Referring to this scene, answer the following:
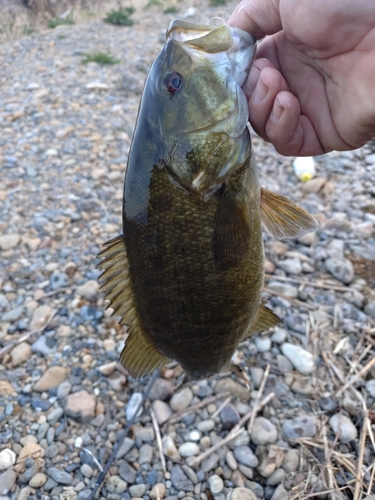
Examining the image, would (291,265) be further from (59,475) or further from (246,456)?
(59,475)

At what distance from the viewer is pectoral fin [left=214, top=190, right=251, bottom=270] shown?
1839 millimetres

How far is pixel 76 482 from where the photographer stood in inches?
102

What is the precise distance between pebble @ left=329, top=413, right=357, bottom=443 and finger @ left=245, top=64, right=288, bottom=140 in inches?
76.9

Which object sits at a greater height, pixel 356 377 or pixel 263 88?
pixel 263 88

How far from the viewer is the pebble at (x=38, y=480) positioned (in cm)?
254

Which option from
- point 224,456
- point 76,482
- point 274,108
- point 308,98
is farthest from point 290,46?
point 76,482

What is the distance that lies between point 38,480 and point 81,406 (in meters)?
0.48

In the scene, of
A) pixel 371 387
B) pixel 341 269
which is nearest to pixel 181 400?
pixel 371 387

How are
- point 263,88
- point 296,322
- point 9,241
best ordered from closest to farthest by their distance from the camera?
point 263,88 → point 296,322 → point 9,241

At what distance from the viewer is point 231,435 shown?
2752 mm

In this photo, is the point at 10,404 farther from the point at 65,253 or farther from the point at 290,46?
the point at 290,46

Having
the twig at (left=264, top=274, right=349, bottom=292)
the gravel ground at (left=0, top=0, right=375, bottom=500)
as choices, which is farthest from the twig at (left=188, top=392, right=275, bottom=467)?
the twig at (left=264, top=274, right=349, bottom=292)

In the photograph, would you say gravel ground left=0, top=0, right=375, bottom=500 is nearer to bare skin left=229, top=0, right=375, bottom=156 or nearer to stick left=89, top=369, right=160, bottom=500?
stick left=89, top=369, right=160, bottom=500

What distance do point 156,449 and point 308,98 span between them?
228cm
